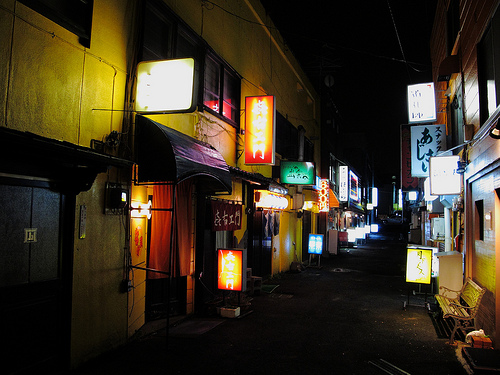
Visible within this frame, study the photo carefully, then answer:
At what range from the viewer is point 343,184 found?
3559 cm

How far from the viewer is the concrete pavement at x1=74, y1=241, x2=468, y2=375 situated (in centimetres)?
694

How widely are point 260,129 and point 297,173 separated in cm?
472

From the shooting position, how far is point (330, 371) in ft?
22.6

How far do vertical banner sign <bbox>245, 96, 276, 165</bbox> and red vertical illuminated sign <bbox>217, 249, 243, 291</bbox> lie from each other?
4.18 metres

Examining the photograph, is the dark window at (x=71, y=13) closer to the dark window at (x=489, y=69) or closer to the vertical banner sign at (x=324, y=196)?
the dark window at (x=489, y=69)

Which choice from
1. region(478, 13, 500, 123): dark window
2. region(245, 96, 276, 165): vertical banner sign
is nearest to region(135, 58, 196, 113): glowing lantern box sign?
region(245, 96, 276, 165): vertical banner sign

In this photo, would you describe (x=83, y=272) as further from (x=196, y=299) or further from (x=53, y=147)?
(x=196, y=299)

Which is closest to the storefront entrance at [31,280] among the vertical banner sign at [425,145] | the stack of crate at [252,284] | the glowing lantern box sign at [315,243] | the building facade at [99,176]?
the building facade at [99,176]

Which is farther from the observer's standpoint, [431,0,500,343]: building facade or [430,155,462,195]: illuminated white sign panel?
[430,155,462,195]: illuminated white sign panel

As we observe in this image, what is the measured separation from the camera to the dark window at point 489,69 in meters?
7.84

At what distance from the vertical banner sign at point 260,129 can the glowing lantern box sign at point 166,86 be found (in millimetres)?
6239

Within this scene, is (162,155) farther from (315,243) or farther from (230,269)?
(315,243)

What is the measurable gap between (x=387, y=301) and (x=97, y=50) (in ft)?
40.2

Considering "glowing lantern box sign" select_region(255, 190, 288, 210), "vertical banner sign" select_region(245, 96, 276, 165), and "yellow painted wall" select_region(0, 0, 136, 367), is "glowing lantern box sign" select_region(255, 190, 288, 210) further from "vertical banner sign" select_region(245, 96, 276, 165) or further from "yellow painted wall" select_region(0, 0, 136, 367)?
"yellow painted wall" select_region(0, 0, 136, 367)
